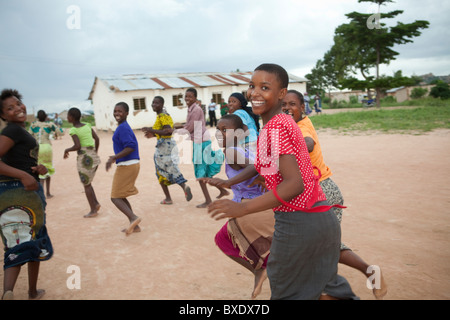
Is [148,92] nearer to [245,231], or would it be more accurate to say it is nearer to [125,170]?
[125,170]

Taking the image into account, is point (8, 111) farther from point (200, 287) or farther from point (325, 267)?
point (325, 267)

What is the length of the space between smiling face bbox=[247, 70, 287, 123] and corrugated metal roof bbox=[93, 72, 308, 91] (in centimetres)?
2375

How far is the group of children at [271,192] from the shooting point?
6.03 feet

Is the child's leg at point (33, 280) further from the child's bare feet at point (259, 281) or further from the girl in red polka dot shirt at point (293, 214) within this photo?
the girl in red polka dot shirt at point (293, 214)

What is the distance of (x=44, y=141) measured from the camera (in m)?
7.71

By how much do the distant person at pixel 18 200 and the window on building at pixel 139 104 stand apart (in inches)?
898

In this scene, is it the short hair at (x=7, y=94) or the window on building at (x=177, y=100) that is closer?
the short hair at (x=7, y=94)

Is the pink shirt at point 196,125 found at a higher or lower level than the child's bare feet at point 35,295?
higher

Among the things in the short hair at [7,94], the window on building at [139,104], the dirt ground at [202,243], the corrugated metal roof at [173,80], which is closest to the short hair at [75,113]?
the dirt ground at [202,243]

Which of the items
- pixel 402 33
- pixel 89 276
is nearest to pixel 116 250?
pixel 89 276

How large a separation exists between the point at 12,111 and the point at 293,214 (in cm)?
271

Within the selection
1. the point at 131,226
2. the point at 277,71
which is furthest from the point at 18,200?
the point at 277,71

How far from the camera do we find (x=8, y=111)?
303cm

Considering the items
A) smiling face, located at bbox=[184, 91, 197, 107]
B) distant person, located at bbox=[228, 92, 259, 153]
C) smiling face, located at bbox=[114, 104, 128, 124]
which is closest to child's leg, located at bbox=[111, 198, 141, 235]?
smiling face, located at bbox=[114, 104, 128, 124]
